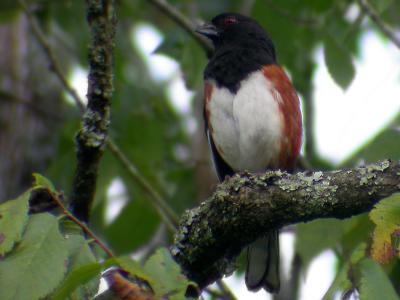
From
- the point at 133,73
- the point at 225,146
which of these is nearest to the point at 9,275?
the point at 225,146

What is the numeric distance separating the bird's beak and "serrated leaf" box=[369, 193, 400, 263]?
2756mm

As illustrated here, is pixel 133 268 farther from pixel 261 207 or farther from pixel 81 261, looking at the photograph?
pixel 261 207

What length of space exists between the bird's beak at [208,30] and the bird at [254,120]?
0.26 m

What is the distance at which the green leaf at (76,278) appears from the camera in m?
2.19

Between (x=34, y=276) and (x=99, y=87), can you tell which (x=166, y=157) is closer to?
(x=99, y=87)

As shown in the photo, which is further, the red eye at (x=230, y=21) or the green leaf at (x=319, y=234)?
the red eye at (x=230, y=21)

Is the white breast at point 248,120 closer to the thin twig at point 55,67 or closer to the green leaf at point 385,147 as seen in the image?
the thin twig at point 55,67

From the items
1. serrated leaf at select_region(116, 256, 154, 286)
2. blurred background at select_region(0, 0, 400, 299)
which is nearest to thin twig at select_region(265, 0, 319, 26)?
blurred background at select_region(0, 0, 400, 299)

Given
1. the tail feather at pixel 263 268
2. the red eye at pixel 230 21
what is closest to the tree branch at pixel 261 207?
the tail feather at pixel 263 268

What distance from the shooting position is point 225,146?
4.54 metres

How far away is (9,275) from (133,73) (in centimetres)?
537

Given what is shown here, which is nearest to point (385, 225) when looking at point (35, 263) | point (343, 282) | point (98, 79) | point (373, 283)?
point (373, 283)

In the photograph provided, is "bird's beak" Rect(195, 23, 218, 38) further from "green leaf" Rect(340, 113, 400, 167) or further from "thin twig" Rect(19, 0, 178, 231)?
"green leaf" Rect(340, 113, 400, 167)

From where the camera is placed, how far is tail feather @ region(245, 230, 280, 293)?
424cm
